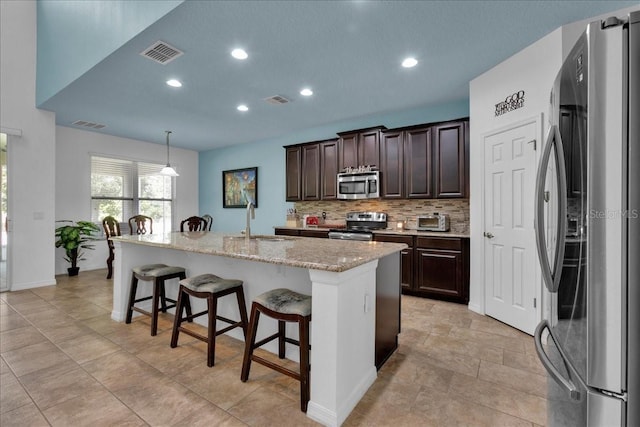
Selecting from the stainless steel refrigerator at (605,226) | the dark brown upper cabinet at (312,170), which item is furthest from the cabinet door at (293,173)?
the stainless steel refrigerator at (605,226)

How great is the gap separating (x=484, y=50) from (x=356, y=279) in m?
2.57

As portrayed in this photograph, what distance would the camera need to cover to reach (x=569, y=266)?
1022mm

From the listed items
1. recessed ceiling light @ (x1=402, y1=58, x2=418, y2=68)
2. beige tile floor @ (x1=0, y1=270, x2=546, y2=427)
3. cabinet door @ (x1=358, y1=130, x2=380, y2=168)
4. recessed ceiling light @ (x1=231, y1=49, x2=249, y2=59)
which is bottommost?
beige tile floor @ (x1=0, y1=270, x2=546, y2=427)

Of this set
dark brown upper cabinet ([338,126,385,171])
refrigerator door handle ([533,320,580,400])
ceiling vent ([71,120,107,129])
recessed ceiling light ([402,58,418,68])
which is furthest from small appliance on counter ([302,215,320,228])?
refrigerator door handle ([533,320,580,400])

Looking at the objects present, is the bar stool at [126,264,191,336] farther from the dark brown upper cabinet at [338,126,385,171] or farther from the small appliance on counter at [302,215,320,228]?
the dark brown upper cabinet at [338,126,385,171]

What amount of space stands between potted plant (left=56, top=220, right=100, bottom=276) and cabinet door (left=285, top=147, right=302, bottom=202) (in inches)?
138

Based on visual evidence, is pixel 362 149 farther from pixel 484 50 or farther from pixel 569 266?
pixel 569 266

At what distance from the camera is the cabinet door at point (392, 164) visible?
4.33 metres

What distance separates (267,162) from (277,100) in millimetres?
2358

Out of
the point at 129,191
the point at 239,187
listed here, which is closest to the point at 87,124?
the point at 129,191

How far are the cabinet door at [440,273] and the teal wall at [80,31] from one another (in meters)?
3.61

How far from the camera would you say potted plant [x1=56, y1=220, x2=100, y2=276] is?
4941mm

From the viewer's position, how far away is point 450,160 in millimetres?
3924

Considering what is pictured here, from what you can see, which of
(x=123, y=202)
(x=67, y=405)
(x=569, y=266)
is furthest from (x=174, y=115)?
(x=569, y=266)
